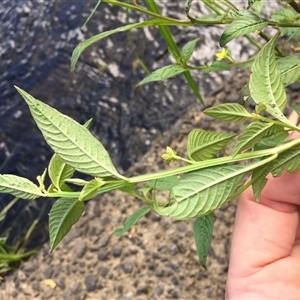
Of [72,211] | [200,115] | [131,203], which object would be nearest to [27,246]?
[131,203]

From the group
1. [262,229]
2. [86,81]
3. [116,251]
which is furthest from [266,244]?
[86,81]

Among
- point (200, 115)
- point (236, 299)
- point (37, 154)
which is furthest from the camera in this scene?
point (37, 154)

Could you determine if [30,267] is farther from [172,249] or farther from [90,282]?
[172,249]

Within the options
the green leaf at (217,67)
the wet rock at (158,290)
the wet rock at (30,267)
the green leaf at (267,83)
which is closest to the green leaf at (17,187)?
the green leaf at (267,83)

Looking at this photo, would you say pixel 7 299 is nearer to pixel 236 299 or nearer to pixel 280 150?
pixel 236 299

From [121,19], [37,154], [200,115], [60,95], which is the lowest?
[200,115]

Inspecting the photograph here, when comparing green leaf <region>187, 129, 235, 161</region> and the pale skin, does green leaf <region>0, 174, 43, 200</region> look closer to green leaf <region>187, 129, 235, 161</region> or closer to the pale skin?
green leaf <region>187, 129, 235, 161</region>

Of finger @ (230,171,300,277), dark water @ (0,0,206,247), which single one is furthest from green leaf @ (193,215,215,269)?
dark water @ (0,0,206,247)
